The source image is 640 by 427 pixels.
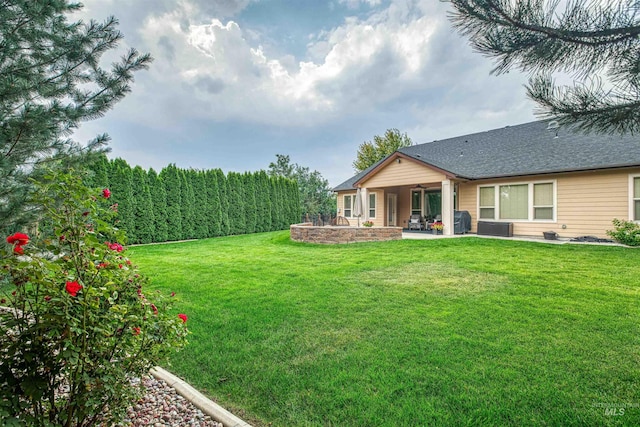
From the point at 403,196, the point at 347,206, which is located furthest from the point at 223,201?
the point at 403,196

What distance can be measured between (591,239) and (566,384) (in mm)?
10551

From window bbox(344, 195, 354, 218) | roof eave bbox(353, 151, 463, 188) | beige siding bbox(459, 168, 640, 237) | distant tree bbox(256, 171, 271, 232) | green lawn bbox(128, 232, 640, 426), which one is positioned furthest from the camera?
window bbox(344, 195, 354, 218)

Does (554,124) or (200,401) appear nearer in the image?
(200,401)

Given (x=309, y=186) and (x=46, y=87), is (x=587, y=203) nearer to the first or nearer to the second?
(x=46, y=87)

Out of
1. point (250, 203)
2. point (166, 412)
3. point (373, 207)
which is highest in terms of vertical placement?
point (250, 203)

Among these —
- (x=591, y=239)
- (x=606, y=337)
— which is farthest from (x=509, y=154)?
(x=606, y=337)

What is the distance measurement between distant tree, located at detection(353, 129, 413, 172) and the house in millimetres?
12429

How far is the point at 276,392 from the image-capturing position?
2.41 metres

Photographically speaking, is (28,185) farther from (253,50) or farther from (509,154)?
(509,154)

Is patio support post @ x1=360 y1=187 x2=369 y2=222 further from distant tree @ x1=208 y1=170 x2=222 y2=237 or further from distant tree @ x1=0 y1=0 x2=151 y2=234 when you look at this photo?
distant tree @ x1=0 y1=0 x2=151 y2=234

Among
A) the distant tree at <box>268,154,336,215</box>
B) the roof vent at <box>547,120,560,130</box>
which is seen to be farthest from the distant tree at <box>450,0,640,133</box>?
the distant tree at <box>268,154,336,215</box>

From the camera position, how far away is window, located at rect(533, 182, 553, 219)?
1123cm

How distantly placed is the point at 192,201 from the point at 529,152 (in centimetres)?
1581

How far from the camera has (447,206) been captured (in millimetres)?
12266
